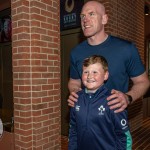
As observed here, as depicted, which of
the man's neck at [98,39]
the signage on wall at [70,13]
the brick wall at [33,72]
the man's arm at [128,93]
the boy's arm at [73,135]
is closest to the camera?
the man's arm at [128,93]

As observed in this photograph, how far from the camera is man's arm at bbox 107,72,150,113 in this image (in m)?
1.74

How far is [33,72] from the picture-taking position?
321 centimetres

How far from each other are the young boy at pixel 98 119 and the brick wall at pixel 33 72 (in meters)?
1.50

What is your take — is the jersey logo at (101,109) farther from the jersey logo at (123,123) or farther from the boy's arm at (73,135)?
the boy's arm at (73,135)

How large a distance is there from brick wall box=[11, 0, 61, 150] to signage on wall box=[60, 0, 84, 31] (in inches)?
79.8

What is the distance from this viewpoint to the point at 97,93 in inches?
72.0

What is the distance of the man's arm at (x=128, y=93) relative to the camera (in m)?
1.74

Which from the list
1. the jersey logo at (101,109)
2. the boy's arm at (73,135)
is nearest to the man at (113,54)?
the boy's arm at (73,135)

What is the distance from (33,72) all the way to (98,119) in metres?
1.68

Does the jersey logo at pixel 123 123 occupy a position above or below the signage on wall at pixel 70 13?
below

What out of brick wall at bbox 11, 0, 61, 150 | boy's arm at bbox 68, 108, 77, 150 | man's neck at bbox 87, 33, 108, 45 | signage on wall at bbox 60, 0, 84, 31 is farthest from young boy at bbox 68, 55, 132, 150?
signage on wall at bbox 60, 0, 84, 31

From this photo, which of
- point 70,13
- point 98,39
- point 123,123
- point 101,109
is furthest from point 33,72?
point 70,13

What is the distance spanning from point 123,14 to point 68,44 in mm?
1542

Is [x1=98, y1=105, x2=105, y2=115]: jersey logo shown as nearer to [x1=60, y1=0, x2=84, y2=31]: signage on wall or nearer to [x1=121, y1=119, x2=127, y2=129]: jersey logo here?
[x1=121, y1=119, x2=127, y2=129]: jersey logo
